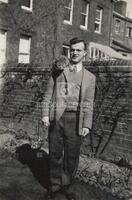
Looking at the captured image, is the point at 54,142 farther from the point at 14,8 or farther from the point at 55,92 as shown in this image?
the point at 14,8

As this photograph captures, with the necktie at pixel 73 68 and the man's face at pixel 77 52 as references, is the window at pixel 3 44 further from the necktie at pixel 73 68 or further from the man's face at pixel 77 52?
the man's face at pixel 77 52

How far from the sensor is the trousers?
4367mm

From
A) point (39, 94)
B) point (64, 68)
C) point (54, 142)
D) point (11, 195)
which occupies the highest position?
point (64, 68)

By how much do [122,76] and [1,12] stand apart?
10621mm

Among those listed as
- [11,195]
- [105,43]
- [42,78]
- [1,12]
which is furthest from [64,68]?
[105,43]

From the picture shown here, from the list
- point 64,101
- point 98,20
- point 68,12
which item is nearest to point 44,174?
point 64,101

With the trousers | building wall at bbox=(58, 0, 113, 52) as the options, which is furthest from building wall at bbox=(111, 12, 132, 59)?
the trousers

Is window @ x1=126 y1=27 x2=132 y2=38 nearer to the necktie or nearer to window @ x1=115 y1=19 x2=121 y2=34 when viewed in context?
window @ x1=115 y1=19 x2=121 y2=34

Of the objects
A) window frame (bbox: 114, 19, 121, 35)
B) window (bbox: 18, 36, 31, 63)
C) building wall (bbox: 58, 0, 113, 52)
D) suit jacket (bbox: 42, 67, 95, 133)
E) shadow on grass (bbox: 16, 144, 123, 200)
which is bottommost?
shadow on grass (bbox: 16, 144, 123, 200)

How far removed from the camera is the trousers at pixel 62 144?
172 inches

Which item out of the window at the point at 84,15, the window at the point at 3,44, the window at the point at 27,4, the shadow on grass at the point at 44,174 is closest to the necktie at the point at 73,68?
the shadow on grass at the point at 44,174

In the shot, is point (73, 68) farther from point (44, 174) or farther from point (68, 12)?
point (68, 12)

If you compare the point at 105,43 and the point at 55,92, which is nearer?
the point at 55,92

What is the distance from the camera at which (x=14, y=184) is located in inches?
187
